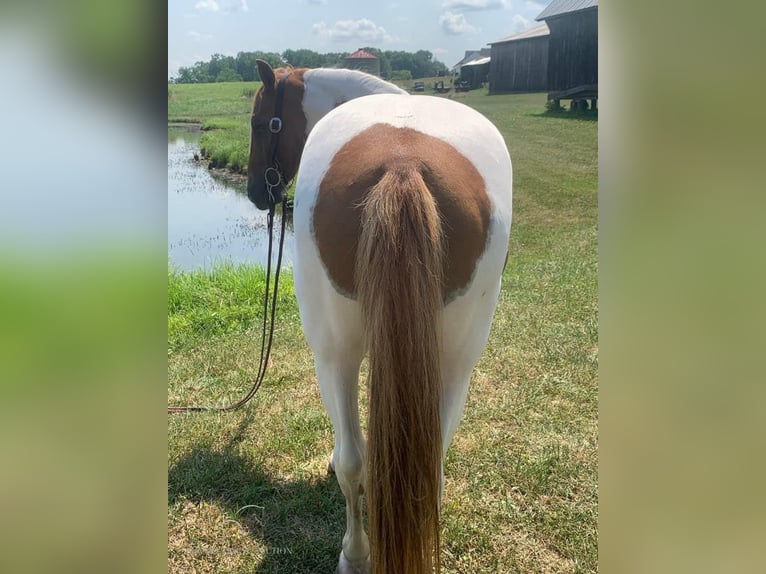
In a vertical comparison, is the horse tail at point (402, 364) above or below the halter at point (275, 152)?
below

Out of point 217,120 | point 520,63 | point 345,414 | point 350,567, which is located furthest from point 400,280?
point 217,120

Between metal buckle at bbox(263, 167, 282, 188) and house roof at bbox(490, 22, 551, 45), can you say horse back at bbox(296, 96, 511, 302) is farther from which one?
house roof at bbox(490, 22, 551, 45)

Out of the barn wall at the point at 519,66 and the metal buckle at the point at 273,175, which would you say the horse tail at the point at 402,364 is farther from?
the barn wall at the point at 519,66

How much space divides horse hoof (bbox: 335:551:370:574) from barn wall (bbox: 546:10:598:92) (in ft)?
19.6

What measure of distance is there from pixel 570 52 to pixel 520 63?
2177 millimetres

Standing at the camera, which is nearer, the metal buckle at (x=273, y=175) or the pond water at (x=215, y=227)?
the metal buckle at (x=273, y=175)

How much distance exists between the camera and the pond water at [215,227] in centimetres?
629

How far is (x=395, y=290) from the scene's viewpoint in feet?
4.20

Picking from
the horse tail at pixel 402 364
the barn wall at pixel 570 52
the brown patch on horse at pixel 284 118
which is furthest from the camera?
the barn wall at pixel 570 52

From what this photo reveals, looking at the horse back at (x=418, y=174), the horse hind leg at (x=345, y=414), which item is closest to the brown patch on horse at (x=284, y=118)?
the horse back at (x=418, y=174)
